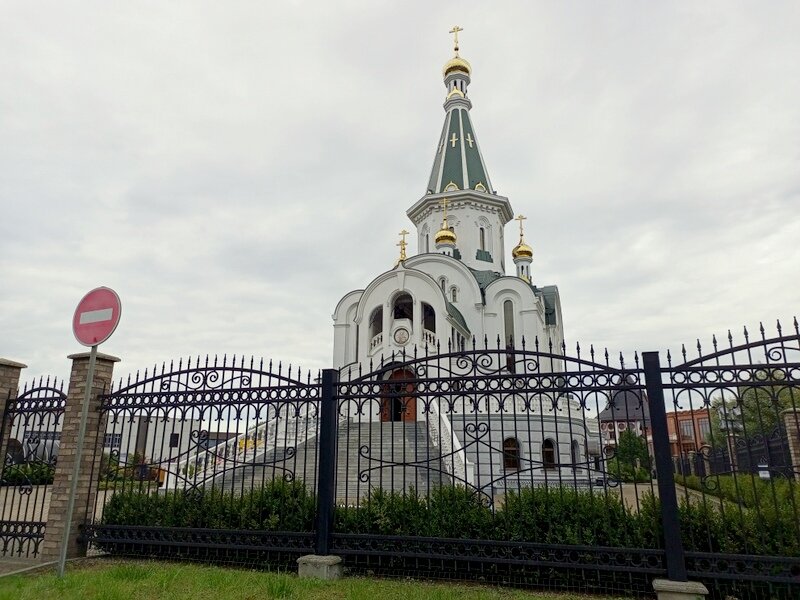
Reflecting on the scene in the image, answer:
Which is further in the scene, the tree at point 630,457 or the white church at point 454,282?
the white church at point 454,282

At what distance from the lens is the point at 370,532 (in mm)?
5891

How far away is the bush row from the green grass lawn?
1.83 feet

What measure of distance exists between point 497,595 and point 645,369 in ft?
8.44

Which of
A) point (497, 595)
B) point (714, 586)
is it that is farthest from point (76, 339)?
point (714, 586)

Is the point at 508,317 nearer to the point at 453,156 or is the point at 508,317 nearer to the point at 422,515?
the point at 453,156

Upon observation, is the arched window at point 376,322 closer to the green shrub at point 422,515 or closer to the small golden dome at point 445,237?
the small golden dome at point 445,237

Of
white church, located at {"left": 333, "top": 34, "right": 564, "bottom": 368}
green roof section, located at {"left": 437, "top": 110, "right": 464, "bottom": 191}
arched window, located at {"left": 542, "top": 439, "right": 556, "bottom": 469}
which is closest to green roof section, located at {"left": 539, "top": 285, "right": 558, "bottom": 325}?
white church, located at {"left": 333, "top": 34, "right": 564, "bottom": 368}

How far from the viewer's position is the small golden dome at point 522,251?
31.8 m

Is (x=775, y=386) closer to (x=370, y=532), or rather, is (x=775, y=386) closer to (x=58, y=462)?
(x=370, y=532)

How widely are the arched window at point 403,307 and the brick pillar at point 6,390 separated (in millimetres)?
16606

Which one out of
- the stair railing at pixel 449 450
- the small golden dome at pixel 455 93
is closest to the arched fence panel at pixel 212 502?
the stair railing at pixel 449 450

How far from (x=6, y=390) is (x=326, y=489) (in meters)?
5.24

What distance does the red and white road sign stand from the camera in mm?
5480

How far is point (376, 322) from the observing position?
2434 cm
